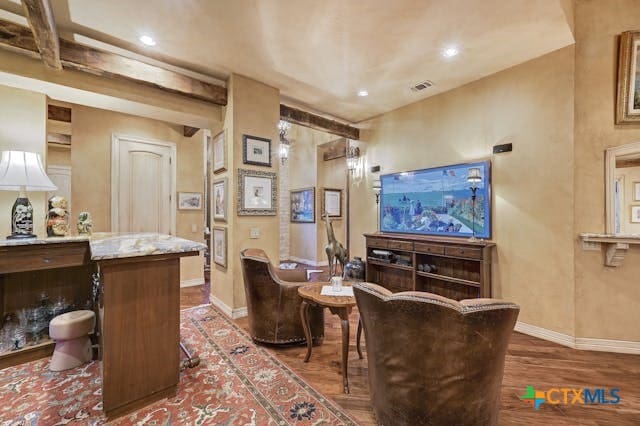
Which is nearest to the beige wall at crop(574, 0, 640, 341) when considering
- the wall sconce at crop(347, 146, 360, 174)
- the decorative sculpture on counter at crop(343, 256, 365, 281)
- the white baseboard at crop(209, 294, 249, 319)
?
the decorative sculpture on counter at crop(343, 256, 365, 281)

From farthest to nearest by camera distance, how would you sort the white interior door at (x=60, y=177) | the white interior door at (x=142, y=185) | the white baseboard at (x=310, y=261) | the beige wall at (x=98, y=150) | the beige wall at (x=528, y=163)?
1. the white baseboard at (x=310, y=261)
2. the white interior door at (x=60, y=177)
3. the white interior door at (x=142, y=185)
4. the beige wall at (x=98, y=150)
5. the beige wall at (x=528, y=163)

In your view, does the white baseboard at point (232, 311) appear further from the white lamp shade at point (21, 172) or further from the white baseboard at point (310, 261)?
the white baseboard at point (310, 261)

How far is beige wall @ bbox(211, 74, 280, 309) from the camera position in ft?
11.3

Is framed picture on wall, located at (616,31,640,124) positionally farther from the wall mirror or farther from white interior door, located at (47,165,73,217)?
white interior door, located at (47,165,73,217)

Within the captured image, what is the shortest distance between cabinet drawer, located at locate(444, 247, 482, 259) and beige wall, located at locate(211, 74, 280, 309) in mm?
2313

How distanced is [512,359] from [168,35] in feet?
14.9

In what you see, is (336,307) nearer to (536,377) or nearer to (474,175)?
(536,377)

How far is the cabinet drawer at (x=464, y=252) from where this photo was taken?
319 centimetres

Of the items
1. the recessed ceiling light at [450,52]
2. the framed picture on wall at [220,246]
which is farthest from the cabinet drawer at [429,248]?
the framed picture on wall at [220,246]

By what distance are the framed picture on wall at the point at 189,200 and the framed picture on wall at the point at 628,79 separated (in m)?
5.76

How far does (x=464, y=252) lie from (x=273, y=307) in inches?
92.7

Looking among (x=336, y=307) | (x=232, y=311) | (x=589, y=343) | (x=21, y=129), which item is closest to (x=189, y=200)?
(x=21, y=129)

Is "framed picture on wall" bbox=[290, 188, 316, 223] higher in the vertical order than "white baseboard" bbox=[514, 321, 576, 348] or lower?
higher

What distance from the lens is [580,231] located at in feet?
9.04
